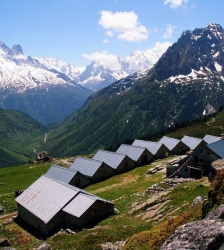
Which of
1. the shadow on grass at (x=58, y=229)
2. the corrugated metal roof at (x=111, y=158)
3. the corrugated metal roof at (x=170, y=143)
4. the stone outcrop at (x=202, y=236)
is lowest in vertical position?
the shadow on grass at (x=58, y=229)

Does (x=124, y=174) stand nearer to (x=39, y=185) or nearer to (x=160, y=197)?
(x=39, y=185)

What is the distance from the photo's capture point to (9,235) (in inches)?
1789

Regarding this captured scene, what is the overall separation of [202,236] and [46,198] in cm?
4339

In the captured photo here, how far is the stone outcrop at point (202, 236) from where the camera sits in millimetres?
11648

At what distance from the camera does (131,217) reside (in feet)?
136

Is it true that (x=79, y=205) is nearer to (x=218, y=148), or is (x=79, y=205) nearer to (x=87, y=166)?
(x=218, y=148)

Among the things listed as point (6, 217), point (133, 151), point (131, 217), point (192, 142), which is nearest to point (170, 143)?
point (192, 142)

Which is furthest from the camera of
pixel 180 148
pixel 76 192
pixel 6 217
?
pixel 180 148

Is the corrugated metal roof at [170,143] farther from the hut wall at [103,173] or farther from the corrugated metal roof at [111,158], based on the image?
the hut wall at [103,173]

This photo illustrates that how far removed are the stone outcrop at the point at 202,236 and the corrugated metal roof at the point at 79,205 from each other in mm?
32641

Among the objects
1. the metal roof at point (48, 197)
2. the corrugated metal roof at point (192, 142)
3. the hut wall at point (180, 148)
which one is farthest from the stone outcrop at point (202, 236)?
the corrugated metal roof at point (192, 142)

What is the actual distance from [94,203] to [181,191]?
1265 centimetres

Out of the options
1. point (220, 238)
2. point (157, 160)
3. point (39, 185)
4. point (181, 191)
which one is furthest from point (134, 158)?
point (220, 238)

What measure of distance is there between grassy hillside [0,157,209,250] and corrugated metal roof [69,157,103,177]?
4.61 meters
